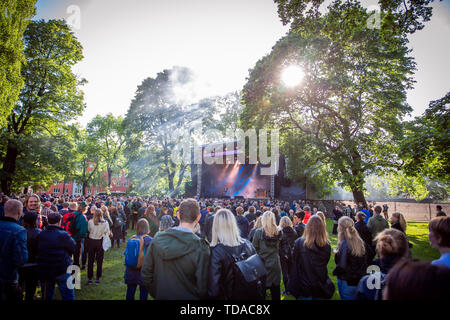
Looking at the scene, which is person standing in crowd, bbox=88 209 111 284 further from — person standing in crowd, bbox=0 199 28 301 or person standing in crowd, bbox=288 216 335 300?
person standing in crowd, bbox=288 216 335 300

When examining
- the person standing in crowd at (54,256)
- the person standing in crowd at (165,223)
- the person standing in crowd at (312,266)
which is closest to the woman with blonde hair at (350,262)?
the person standing in crowd at (312,266)

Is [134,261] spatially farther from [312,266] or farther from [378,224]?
[378,224]

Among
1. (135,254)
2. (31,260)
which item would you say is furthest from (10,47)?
(135,254)

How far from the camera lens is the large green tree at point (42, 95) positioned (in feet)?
59.8

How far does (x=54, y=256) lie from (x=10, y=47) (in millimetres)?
14447

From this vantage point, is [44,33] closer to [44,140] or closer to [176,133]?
[44,140]

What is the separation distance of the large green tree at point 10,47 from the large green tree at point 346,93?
1413cm

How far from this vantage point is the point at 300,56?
16.3 m

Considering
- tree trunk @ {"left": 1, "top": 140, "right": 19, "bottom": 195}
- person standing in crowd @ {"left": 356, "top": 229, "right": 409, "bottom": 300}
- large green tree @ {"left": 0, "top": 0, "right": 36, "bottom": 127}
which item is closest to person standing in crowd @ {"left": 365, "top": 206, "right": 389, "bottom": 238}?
person standing in crowd @ {"left": 356, "top": 229, "right": 409, "bottom": 300}

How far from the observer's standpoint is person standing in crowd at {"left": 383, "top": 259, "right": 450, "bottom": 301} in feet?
3.64

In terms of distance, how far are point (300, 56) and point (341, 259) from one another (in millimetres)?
15822

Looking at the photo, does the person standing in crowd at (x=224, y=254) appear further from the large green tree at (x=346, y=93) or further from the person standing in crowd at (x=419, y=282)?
the large green tree at (x=346, y=93)

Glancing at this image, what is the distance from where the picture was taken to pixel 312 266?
3406 millimetres

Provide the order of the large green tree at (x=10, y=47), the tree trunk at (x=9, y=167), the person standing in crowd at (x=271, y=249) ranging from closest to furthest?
the person standing in crowd at (x=271, y=249) < the large green tree at (x=10, y=47) < the tree trunk at (x=9, y=167)
